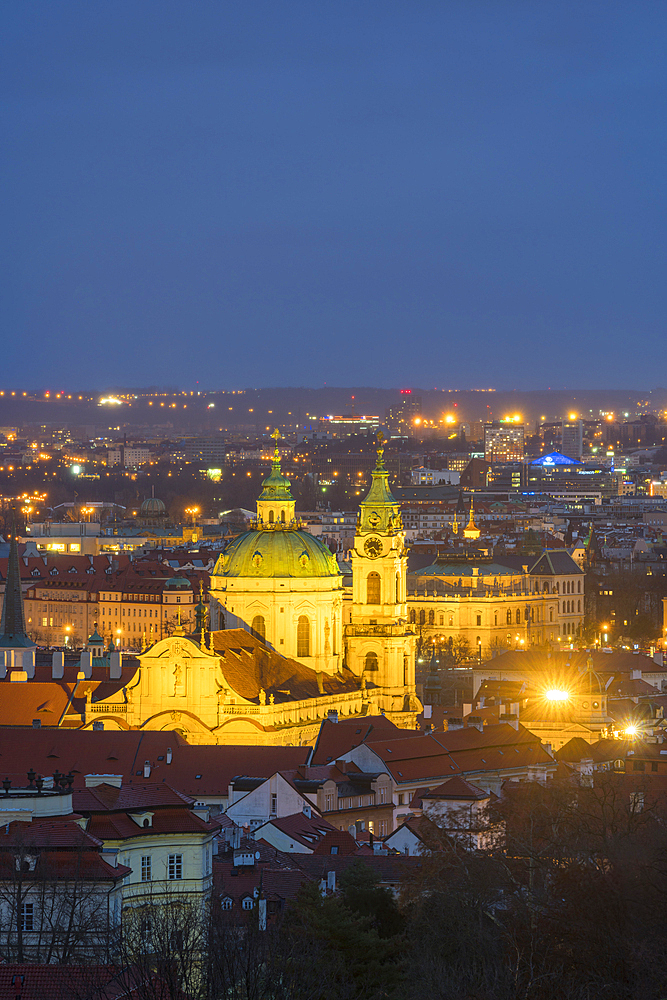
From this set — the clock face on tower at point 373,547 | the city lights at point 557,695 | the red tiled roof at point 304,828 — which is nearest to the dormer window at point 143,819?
the red tiled roof at point 304,828

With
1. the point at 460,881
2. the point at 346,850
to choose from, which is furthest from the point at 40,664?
the point at 460,881

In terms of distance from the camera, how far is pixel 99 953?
3994 cm

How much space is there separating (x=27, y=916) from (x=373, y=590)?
4315cm

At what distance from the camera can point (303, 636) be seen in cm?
7975

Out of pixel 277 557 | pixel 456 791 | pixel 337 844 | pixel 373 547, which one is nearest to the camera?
pixel 337 844

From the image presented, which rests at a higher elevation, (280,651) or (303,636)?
(303,636)

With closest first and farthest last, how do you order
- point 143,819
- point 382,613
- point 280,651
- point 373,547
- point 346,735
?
point 143,819, point 346,735, point 280,651, point 382,613, point 373,547

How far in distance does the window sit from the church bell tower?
39.9m

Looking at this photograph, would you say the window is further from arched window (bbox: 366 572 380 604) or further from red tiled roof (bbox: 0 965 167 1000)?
arched window (bbox: 366 572 380 604)

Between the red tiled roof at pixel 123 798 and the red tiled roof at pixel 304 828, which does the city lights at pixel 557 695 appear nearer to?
the red tiled roof at pixel 304 828

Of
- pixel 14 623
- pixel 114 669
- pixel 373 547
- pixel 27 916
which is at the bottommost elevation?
pixel 27 916

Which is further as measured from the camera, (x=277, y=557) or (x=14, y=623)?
(x=14, y=623)

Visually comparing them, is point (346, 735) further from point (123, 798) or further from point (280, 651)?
point (123, 798)

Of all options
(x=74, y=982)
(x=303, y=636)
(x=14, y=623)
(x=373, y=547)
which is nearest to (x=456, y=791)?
(x=303, y=636)
